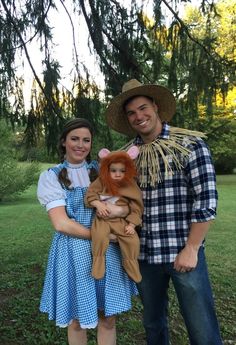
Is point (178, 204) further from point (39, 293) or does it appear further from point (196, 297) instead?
point (39, 293)

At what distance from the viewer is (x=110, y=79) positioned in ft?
13.4

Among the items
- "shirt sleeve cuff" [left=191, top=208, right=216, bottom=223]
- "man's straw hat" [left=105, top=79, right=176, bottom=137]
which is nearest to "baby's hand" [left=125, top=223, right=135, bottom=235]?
"shirt sleeve cuff" [left=191, top=208, right=216, bottom=223]

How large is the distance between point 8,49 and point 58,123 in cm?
79

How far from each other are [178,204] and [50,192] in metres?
0.71

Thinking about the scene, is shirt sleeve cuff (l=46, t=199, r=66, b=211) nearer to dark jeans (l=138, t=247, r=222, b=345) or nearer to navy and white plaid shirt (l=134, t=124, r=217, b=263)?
navy and white plaid shirt (l=134, t=124, r=217, b=263)

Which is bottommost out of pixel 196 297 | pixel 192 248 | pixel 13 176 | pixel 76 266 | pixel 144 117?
pixel 13 176

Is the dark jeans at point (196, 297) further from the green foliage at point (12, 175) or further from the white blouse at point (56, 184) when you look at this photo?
the green foliage at point (12, 175)

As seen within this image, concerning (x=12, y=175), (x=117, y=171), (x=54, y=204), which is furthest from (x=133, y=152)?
(x=12, y=175)

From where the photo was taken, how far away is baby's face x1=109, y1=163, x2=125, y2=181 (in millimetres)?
2357

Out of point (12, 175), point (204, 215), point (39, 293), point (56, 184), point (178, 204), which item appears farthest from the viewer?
point (12, 175)

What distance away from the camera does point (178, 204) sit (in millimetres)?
2361

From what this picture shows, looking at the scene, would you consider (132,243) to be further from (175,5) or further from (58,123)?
(175,5)

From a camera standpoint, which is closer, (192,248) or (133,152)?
(192,248)

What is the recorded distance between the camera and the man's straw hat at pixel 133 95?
98.2 inches
